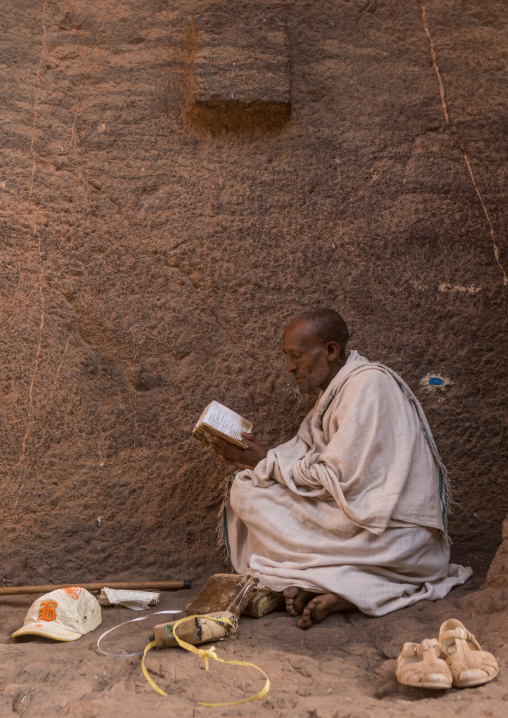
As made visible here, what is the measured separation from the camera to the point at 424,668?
2139 millimetres

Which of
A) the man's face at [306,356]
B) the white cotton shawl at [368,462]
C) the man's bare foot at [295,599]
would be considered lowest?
the man's bare foot at [295,599]

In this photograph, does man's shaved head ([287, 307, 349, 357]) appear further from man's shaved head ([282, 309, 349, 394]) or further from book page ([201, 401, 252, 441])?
book page ([201, 401, 252, 441])

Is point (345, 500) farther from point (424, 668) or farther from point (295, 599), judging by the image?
point (424, 668)

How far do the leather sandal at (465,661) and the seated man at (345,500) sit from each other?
787mm

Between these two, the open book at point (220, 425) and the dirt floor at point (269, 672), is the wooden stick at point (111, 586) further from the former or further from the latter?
the open book at point (220, 425)

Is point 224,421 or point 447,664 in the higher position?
point 224,421

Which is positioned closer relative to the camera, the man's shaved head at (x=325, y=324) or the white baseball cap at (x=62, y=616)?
the white baseball cap at (x=62, y=616)

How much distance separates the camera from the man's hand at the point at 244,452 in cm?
351

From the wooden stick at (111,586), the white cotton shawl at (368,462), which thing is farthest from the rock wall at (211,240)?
the white cotton shawl at (368,462)

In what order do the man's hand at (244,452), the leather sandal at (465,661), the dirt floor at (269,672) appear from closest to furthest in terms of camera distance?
the dirt floor at (269,672) → the leather sandal at (465,661) → the man's hand at (244,452)

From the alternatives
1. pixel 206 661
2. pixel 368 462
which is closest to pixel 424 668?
pixel 206 661

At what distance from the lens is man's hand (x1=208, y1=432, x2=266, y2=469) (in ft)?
11.5

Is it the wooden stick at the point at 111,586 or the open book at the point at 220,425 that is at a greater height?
the open book at the point at 220,425

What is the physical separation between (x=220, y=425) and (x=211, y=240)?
115 cm
